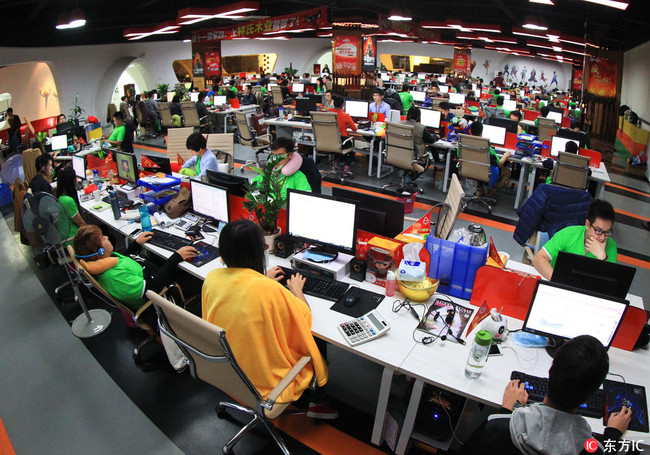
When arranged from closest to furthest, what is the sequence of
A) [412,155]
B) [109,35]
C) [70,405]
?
[70,405], [412,155], [109,35]

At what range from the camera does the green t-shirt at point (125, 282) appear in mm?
2808

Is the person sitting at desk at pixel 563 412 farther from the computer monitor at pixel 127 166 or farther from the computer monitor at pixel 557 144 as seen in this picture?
the computer monitor at pixel 557 144

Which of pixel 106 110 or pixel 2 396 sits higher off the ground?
pixel 106 110

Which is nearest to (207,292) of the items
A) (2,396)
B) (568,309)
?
(568,309)

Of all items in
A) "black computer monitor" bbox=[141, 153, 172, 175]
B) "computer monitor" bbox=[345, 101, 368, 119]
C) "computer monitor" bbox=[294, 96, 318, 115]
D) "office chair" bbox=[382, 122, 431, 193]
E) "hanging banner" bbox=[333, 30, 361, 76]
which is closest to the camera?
"black computer monitor" bbox=[141, 153, 172, 175]

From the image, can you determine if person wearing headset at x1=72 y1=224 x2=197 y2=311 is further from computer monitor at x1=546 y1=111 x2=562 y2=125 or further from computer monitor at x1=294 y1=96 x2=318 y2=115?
computer monitor at x1=546 y1=111 x2=562 y2=125

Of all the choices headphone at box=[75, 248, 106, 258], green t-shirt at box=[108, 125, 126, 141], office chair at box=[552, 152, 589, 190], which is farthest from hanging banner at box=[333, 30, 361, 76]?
headphone at box=[75, 248, 106, 258]

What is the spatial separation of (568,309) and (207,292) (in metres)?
1.82

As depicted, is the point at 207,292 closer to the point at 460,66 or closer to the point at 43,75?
the point at 43,75

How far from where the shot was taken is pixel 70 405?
2793 mm

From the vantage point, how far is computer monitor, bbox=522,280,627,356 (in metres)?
1.97

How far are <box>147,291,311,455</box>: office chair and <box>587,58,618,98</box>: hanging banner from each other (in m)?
12.7

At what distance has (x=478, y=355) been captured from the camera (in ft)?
6.54

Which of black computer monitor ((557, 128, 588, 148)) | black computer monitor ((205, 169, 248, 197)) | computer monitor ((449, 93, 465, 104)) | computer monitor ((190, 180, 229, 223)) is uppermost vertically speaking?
computer monitor ((449, 93, 465, 104))
